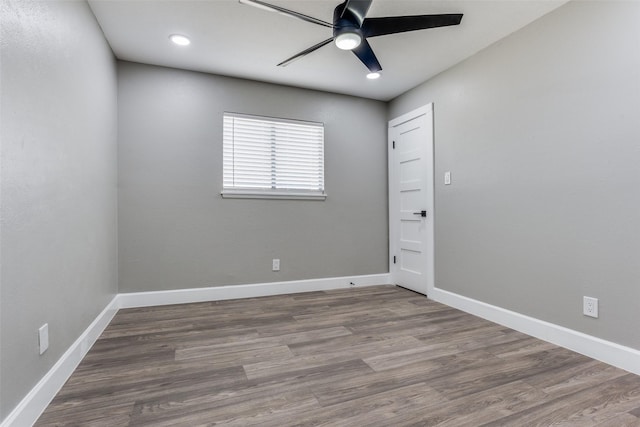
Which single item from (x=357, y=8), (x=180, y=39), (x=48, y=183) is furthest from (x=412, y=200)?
(x=48, y=183)

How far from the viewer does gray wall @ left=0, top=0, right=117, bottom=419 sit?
1245 millimetres

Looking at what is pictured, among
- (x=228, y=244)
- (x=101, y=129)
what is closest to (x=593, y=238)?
(x=228, y=244)

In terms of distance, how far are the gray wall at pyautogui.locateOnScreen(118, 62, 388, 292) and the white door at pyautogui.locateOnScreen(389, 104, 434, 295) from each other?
0.31 meters

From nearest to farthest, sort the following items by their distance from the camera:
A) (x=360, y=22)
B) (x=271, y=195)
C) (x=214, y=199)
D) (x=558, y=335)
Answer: (x=360, y=22) → (x=558, y=335) → (x=214, y=199) → (x=271, y=195)

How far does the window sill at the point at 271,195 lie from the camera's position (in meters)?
3.46

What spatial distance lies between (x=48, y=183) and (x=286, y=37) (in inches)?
80.3

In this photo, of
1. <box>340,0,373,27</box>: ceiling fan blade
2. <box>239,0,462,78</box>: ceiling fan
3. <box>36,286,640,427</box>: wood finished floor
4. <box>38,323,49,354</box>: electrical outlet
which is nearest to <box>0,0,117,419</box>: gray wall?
<box>38,323,49,354</box>: electrical outlet

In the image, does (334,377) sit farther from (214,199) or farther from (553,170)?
(214,199)

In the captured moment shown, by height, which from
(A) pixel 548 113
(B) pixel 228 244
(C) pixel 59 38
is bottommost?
(B) pixel 228 244

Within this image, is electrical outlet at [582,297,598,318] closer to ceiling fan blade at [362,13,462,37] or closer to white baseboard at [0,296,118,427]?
ceiling fan blade at [362,13,462,37]

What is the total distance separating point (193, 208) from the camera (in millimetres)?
3334

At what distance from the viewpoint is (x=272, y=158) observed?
3676 millimetres

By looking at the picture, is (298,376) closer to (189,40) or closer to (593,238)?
(593,238)

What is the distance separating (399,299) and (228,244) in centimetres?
199
